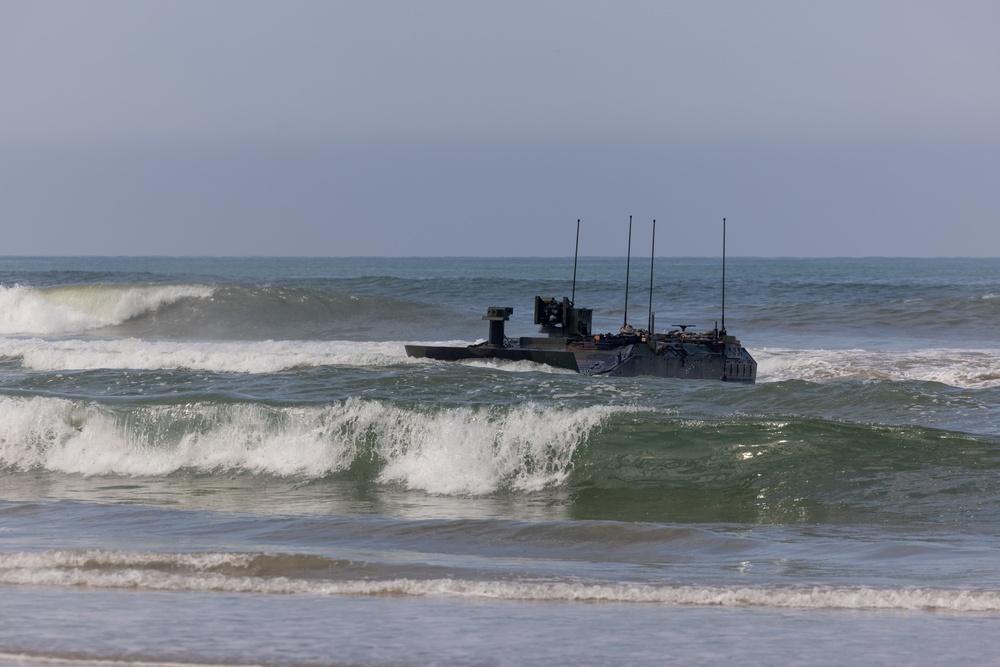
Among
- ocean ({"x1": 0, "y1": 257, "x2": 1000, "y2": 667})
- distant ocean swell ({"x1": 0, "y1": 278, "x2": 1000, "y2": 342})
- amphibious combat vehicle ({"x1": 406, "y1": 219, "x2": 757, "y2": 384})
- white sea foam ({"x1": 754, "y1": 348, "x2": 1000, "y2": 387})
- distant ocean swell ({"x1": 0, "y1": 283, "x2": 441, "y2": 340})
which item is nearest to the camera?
ocean ({"x1": 0, "y1": 257, "x2": 1000, "y2": 667})

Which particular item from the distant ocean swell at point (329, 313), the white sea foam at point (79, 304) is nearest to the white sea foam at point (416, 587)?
the distant ocean swell at point (329, 313)

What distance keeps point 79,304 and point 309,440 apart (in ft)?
133

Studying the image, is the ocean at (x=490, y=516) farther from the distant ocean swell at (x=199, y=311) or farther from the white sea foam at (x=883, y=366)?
the distant ocean swell at (x=199, y=311)

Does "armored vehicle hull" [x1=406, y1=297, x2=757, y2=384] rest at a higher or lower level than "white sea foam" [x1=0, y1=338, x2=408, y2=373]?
higher

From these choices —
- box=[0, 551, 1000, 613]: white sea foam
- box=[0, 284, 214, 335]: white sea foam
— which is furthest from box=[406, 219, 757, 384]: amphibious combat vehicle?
box=[0, 284, 214, 335]: white sea foam

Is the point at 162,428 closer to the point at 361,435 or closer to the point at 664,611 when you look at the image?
the point at 361,435

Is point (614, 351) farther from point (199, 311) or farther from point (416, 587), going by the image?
point (199, 311)

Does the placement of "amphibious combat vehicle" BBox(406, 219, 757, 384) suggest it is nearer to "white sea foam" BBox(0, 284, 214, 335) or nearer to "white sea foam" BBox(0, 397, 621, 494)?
"white sea foam" BBox(0, 397, 621, 494)

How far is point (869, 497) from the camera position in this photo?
1369 centimetres

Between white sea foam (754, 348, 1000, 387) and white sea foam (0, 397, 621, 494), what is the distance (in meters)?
12.2

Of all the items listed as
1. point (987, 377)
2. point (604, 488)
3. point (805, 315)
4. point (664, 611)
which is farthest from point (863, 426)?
point (805, 315)

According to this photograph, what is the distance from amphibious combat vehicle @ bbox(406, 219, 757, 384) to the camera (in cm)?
2334

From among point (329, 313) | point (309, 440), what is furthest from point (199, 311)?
point (309, 440)

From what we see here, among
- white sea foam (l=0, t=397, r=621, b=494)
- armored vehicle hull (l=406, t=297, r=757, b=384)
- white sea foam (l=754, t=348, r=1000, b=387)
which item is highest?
armored vehicle hull (l=406, t=297, r=757, b=384)
